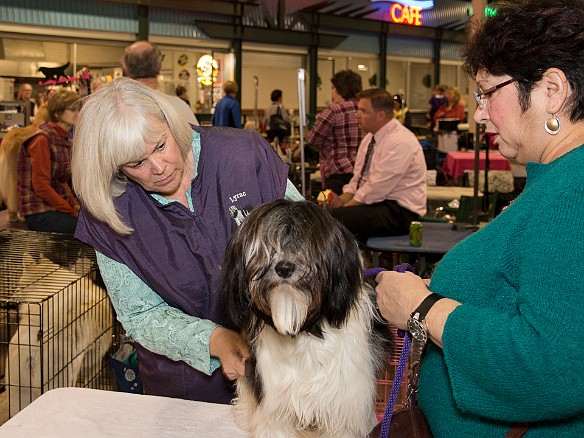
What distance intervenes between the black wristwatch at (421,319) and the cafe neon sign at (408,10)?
18.1 meters

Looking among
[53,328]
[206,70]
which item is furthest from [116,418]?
[206,70]

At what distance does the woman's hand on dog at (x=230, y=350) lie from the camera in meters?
1.82

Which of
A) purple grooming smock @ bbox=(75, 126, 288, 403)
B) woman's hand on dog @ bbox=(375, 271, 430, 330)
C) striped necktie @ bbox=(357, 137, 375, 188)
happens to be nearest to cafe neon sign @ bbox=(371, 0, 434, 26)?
striped necktie @ bbox=(357, 137, 375, 188)

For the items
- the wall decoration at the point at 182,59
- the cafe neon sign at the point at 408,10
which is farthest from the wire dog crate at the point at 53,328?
the cafe neon sign at the point at 408,10

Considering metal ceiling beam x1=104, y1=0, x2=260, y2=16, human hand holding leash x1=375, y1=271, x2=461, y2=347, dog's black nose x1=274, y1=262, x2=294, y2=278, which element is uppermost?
metal ceiling beam x1=104, y1=0, x2=260, y2=16

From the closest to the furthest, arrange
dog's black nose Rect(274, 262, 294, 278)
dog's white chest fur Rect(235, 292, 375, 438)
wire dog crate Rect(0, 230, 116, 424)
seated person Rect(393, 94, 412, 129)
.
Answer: dog's black nose Rect(274, 262, 294, 278) < dog's white chest fur Rect(235, 292, 375, 438) < wire dog crate Rect(0, 230, 116, 424) < seated person Rect(393, 94, 412, 129)

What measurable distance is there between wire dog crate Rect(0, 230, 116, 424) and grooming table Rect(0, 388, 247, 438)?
1.40 metres

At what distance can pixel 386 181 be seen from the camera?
18.5 feet

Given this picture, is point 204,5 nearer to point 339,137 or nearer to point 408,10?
point 408,10

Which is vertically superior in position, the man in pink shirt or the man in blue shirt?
the man in blue shirt

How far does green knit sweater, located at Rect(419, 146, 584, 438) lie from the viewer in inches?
43.1

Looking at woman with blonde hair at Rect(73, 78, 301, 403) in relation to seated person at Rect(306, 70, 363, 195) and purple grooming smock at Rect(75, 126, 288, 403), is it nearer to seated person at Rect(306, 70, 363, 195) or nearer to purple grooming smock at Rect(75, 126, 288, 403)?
purple grooming smock at Rect(75, 126, 288, 403)

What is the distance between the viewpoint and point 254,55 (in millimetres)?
17047

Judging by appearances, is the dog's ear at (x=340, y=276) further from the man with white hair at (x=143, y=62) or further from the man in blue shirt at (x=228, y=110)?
the man in blue shirt at (x=228, y=110)
